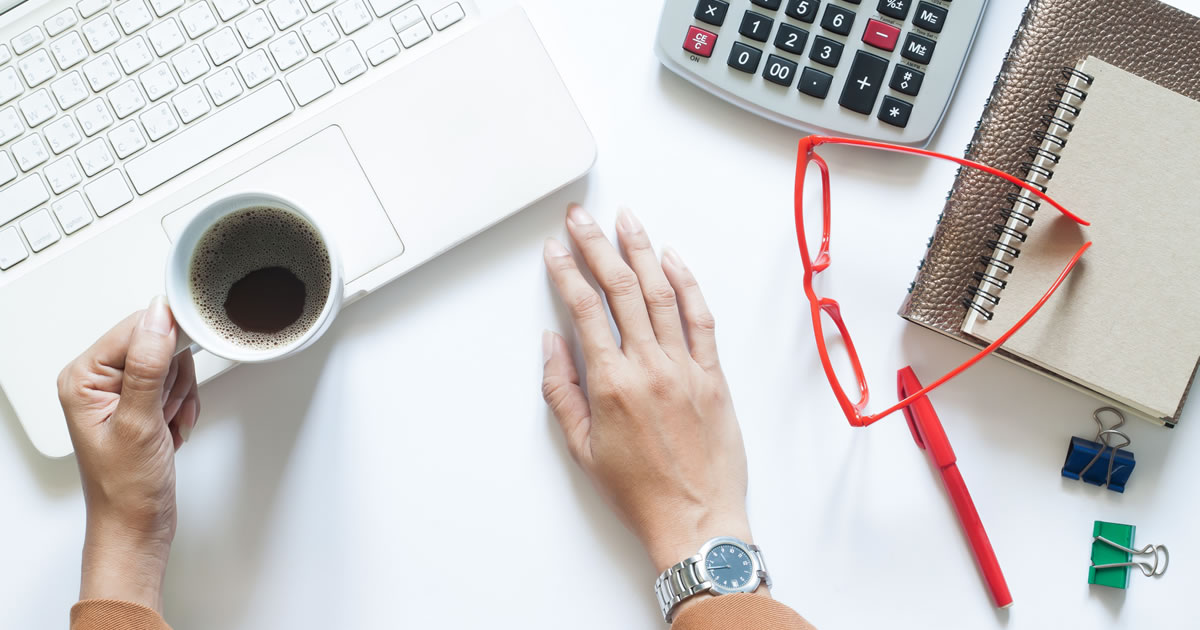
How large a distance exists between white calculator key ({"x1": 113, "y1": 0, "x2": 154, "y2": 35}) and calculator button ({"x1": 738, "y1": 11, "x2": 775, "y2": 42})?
48 cm

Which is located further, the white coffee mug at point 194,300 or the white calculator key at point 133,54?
the white calculator key at point 133,54

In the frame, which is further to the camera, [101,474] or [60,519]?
[60,519]

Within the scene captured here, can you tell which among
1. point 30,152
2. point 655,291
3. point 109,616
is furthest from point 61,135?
point 655,291

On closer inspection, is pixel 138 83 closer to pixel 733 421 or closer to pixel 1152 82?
pixel 733 421

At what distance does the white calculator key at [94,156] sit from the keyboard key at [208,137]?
0.7 inches

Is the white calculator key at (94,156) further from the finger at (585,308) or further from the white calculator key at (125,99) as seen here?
the finger at (585,308)

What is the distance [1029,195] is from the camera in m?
0.63

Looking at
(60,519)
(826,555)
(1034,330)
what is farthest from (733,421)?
(60,519)

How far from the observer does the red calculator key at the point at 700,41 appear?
644 mm

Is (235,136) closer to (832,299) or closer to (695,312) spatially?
(695,312)

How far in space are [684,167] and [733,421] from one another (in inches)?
9.0

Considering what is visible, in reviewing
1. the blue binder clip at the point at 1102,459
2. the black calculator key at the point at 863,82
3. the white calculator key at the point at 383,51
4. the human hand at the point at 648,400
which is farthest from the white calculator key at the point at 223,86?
the blue binder clip at the point at 1102,459

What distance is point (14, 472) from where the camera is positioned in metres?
0.67

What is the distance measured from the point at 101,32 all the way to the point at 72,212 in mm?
146
